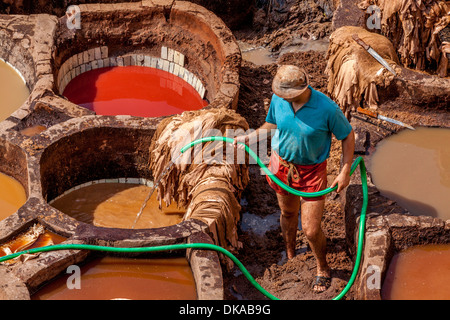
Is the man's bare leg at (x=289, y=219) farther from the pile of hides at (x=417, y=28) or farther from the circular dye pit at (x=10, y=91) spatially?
the circular dye pit at (x=10, y=91)

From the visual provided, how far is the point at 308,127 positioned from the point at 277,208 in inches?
65.6

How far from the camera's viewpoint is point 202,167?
19.6 ft

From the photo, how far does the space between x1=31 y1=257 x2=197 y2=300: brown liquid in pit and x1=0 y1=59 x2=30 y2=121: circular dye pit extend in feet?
9.86

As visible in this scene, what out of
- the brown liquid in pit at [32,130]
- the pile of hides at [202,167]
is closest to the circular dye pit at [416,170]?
the pile of hides at [202,167]

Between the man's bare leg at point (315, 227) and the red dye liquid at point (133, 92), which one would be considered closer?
the man's bare leg at point (315, 227)

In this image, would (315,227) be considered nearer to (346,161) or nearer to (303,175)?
(303,175)

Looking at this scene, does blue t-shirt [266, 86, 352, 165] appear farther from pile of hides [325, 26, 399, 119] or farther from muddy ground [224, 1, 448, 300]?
pile of hides [325, 26, 399, 119]

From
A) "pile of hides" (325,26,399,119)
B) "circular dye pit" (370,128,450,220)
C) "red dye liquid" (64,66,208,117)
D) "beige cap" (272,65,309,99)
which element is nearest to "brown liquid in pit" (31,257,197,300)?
"beige cap" (272,65,309,99)

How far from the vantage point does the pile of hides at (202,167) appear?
18.7 feet

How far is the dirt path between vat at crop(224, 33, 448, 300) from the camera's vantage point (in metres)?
5.67

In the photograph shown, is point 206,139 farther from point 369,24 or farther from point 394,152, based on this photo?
point 369,24

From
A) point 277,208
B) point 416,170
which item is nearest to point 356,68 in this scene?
point 416,170

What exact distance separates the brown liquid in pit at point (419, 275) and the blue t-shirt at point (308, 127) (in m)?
1.04

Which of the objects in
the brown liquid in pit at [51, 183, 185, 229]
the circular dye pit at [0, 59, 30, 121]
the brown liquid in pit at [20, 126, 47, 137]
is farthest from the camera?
the circular dye pit at [0, 59, 30, 121]
